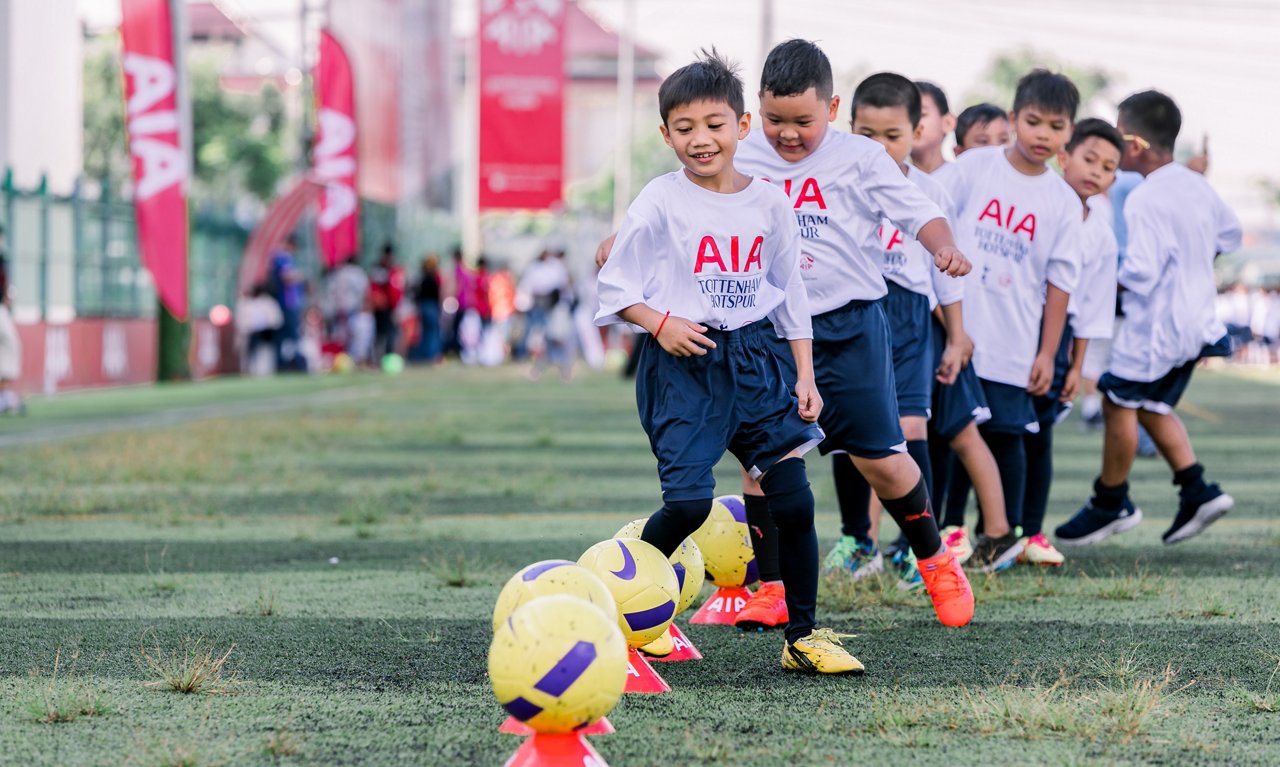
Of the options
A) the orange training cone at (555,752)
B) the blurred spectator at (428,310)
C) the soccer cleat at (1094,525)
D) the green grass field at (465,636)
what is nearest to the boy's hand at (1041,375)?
the green grass field at (465,636)

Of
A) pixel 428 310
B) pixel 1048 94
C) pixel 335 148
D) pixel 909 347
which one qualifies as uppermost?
pixel 335 148

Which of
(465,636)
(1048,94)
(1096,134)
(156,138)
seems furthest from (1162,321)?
(156,138)

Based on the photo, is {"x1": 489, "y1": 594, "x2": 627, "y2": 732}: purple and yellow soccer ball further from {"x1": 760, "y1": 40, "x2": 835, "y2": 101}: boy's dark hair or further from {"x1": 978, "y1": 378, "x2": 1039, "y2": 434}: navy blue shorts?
{"x1": 978, "y1": 378, "x2": 1039, "y2": 434}: navy blue shorts

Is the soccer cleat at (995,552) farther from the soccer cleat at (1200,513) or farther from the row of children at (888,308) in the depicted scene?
the soccer cleat at (1200,513)

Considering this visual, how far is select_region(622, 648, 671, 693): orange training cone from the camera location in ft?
14.0

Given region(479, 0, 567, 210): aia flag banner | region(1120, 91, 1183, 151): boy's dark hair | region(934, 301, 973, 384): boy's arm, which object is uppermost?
region(479, 0, 567, 210): aia flag banner

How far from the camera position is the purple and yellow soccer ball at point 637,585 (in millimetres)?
4195

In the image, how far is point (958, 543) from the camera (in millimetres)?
6484

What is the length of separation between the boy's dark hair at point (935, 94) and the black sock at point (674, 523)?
9.18 feet

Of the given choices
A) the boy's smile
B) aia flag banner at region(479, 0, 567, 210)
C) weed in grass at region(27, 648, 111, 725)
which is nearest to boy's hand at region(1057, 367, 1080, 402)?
the boy's smile

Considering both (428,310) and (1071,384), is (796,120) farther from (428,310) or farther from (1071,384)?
(428,310)

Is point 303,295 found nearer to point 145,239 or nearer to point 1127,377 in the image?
point 145,239

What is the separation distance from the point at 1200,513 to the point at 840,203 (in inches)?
104

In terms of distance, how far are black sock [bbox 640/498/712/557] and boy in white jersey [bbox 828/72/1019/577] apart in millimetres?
1537
